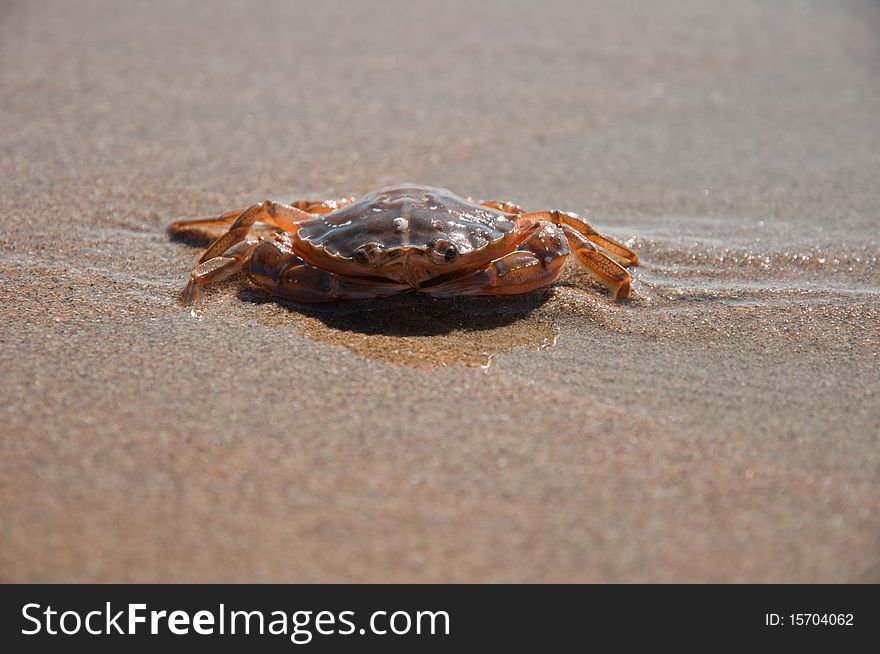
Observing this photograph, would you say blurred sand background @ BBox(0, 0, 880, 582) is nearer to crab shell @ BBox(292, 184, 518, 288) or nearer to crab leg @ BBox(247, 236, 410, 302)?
crab leg @ BBox(247, 236, 410, 302)

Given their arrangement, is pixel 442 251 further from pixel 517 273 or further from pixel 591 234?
pixel 591 234

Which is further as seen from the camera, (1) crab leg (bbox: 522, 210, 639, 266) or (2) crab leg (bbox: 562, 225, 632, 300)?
(1) crab leg (bbox: 522, 210, 639, 266)

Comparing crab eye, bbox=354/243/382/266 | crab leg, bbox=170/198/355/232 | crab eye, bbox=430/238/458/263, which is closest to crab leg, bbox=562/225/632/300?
crab eye, bbox=430/238/458/263

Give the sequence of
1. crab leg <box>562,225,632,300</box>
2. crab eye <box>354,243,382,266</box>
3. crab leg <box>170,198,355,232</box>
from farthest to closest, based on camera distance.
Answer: crab leg <box>170,198,355,232</box>
crab leg <box>562,225,632,300</box>
crab eye <box>354,243,382,266</box>

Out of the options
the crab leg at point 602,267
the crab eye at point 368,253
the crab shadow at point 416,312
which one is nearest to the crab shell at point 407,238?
the crab eye at point 368,253

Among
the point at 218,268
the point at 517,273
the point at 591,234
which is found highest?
the point at 591,234

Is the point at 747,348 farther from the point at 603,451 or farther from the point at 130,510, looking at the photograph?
the point at 130,510

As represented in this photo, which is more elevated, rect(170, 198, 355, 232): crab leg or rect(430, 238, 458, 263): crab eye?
rect(170, 198, 355, 232): crab leg

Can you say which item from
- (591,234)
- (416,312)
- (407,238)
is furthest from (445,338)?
(591,234)
